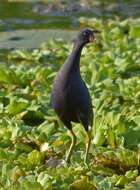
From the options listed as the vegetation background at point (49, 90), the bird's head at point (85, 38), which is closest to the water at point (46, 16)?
the vegetation background at point (49, 90)

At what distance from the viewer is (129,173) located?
4.59 meters

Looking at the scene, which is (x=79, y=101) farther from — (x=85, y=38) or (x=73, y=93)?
(x=85, y=38)

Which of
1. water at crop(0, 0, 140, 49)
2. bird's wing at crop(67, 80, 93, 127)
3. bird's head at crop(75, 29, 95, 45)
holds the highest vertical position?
bird's head at crop(75, 29, 95, 45)

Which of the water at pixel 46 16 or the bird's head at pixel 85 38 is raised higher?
the bird's head at pixel 85 38

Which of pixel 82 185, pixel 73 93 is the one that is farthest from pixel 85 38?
pixel 82 185

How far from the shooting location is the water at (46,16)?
8.96 meters

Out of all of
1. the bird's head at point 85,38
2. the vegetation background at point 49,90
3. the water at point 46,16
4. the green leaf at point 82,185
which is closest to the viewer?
the green leaf at point 82,185

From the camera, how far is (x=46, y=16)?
405 inches

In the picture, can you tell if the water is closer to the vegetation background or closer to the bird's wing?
the vegetation background

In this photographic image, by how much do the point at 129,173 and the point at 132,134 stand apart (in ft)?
2.33

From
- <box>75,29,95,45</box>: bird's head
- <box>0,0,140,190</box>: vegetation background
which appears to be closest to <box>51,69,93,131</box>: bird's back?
<box>75,29,95,45</box>: bird's head

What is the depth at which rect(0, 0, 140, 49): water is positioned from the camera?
8961 mm

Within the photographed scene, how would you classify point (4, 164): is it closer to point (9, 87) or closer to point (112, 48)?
point (9, 87)

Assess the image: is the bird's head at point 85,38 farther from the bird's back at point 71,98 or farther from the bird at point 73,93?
the bird's back at point 71,98
